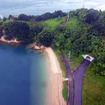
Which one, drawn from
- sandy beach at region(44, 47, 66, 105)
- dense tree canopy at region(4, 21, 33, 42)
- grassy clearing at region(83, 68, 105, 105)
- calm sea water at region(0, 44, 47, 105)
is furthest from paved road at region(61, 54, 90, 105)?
dense tree canopy at region(4, 21, 33, 42)

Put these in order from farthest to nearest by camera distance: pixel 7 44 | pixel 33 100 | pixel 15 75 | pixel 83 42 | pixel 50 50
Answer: pixel 7 44
pixel 50 50
pixel 83 42
pixel 15 75
pixel 33 100

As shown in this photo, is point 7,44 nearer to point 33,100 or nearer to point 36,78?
point 36,78

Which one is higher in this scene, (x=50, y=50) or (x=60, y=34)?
(x=60, y=34)

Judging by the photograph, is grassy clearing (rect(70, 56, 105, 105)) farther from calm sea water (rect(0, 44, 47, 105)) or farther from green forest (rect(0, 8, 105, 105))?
calm sea water (rect(0, 44, 47, 105))

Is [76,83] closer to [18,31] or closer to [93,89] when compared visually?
[93,89]

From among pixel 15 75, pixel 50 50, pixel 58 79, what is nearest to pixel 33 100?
pixel 58 79

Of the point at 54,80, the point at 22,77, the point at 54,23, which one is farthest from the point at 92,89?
the point at 54,23
